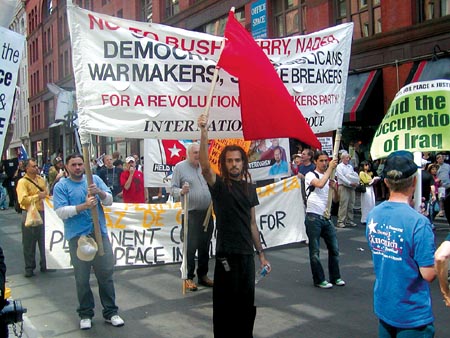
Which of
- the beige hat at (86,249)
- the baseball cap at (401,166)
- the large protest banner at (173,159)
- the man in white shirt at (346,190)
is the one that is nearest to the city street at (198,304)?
the beige hat at (86,249)

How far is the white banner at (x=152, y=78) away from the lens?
541cm

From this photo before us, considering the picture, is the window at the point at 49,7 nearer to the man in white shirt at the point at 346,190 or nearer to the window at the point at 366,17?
the window at the point at 366,17

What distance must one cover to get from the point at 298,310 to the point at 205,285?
5.40 ft

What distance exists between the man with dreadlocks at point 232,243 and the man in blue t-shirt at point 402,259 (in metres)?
1.24

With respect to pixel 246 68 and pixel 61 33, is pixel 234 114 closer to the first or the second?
pixel 246 68

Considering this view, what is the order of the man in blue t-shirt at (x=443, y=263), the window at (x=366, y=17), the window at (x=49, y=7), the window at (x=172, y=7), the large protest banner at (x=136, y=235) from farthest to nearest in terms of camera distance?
the window at (x=49, y=7), the window at (x=172, y=7), the window at (x=366, y=17), the large protest banner at (x=136, y=235), the man in blue t-shirt at (x=443, y=263)

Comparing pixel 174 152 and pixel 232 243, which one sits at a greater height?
pixel 174 152

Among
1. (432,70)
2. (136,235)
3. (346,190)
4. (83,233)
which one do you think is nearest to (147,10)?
(432,70)

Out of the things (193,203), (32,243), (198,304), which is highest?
(193,203)

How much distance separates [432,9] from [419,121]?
1224cm

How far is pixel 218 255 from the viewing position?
4.24 meters

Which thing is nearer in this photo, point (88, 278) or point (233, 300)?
point (233, 300)

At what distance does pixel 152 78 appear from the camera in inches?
225

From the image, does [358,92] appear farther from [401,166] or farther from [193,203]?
[401,166]
